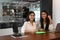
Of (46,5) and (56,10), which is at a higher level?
(46,5)

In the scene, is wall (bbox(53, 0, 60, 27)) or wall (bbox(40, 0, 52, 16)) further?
wall (bbox(53, 0, 60, 27))

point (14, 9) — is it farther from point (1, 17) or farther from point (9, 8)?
point (1, 17)

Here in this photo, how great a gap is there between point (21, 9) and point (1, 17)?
674mm

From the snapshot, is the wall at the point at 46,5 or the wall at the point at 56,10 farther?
the wall at the point at 56,10

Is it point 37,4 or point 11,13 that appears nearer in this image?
point 11,13

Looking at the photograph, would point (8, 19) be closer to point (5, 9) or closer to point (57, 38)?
point (5, 9)

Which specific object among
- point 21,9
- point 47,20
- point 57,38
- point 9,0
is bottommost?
point 57,38

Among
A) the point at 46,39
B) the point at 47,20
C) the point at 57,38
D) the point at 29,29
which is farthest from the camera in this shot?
the point at 47,20

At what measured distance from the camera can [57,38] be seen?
2855 millimetres

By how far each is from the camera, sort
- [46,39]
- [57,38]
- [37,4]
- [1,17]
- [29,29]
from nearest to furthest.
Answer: [46,39] → [57,38] → [29,29] → [1,17] → [37,4]

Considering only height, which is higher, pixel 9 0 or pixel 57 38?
pixel 9 0

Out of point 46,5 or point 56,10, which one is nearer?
point 46,5

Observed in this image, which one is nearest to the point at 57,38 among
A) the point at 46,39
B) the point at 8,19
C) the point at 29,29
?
the point at 46,39

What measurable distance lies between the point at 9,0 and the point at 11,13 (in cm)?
39
